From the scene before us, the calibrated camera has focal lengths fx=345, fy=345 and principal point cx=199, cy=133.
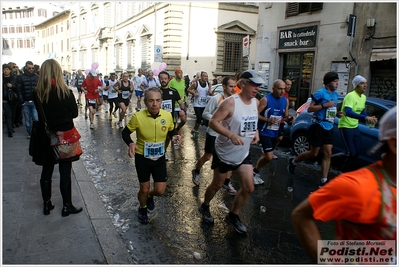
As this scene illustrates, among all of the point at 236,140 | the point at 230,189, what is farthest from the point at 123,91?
the point at 236,140

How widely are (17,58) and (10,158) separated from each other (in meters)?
84.4

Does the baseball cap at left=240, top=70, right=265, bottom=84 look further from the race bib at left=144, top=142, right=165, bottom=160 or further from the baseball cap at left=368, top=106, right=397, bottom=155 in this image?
the baseball cap at left=368, top=106, right=397, bottom=155

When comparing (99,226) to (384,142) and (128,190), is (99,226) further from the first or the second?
(384,142)

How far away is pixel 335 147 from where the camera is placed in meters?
7.17

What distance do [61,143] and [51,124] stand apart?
0.25 m

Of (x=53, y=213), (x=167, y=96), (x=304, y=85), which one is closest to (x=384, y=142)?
(x=53, y=213)

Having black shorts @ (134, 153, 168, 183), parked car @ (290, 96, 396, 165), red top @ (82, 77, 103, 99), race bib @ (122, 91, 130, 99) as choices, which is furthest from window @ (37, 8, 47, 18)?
black shorts @ (134, 153, 168, 183)

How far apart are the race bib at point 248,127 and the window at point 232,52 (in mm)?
23325

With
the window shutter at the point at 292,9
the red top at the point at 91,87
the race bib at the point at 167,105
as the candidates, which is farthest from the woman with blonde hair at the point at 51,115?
the window shutter at the point at 292,9

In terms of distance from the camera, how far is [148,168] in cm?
401

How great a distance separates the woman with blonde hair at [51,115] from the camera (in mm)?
3951

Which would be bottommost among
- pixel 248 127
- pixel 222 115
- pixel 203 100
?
pixel 203 100

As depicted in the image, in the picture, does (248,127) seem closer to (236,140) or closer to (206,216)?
(236,140)

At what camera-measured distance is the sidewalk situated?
10.7 feet
